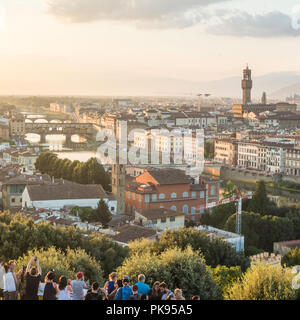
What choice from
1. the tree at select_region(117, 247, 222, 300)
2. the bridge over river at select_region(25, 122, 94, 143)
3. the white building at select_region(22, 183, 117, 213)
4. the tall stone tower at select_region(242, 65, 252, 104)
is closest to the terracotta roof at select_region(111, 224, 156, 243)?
the white building at select_region(22, 183, 117, 213)

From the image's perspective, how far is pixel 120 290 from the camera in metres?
2.12

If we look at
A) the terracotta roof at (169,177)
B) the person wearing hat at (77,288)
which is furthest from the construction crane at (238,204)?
the person wearing hat at (77,288)

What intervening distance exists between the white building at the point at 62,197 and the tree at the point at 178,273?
4286mm

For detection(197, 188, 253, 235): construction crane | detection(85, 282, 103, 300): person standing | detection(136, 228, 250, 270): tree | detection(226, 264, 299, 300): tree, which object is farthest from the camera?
detection(197, 188, 253, 235): construction crane

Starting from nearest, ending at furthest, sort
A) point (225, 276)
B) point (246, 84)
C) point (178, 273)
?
point (178, 273), point (225, 276), point (246, 84)

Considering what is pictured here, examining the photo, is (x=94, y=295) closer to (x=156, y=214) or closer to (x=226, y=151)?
(x=156, y=214)

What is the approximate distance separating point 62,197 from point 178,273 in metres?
4.53

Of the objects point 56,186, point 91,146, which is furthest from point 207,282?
point 91,146

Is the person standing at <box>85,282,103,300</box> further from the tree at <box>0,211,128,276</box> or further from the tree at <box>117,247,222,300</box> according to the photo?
the tree at <box>0,211,128,276</box>

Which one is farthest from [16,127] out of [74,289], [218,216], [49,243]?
[74,289]

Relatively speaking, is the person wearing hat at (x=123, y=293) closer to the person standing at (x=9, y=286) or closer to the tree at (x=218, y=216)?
the person standing at (x=9, y=286)

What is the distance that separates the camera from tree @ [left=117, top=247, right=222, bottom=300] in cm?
344

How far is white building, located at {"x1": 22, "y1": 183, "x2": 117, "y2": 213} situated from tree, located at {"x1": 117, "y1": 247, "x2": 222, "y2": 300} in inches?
169

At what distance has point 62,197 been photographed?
788 centimetres
